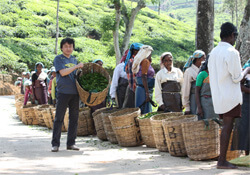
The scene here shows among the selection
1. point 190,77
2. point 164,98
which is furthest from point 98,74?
point 190,77

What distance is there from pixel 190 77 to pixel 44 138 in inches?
165

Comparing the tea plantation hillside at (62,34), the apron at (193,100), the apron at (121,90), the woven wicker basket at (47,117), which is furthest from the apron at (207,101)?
the tea plantation hillside at (62,34)

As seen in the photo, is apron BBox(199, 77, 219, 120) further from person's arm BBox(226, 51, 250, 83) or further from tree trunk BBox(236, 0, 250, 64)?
tree trunk BBox(236, 0, 250, 64)

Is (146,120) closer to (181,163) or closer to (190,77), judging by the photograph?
(190,77)

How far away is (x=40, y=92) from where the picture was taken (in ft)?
49.7

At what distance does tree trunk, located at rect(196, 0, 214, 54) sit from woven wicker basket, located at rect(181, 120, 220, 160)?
13.0 ft

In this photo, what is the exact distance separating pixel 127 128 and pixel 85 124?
2.60m

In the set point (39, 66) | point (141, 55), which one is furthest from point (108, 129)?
point (39, 66)

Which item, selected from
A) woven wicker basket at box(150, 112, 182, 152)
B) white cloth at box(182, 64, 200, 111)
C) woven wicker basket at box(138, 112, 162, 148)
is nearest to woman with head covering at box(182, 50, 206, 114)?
white cloth at box(182, 64, 200, 111)

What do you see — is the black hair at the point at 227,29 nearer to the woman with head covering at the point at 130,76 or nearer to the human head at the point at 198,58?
the human head at the point at 198,58

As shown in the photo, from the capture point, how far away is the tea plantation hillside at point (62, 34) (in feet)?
120

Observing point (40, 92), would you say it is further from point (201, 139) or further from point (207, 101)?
point (201, 139)

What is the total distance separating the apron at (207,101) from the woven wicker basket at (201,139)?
63 centimetres

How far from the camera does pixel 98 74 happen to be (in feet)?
28.2
